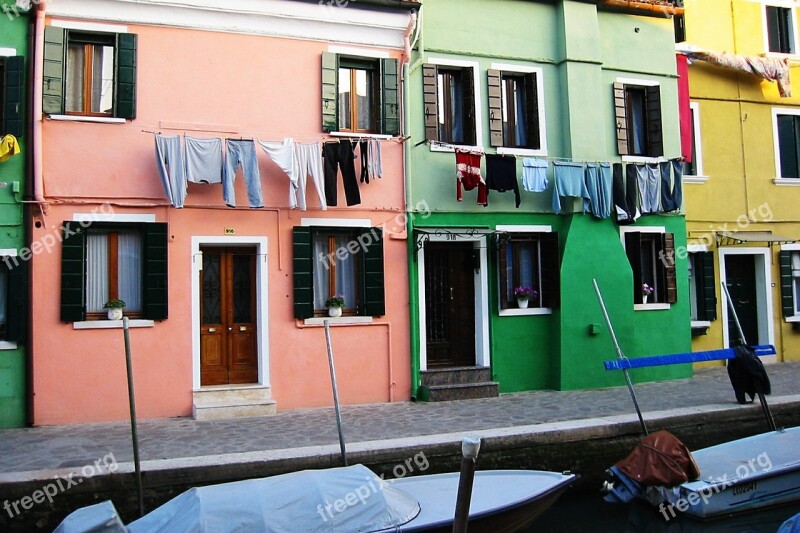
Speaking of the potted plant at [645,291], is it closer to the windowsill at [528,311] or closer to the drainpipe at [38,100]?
the windowsill at [528,311]

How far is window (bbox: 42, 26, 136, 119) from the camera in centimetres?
1103

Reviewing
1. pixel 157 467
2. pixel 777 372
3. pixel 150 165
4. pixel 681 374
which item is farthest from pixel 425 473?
pixel 777 372

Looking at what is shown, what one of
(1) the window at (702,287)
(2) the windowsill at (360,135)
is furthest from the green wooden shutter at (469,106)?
(1) the window at (702,287)

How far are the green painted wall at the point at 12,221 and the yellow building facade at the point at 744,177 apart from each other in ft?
42.0

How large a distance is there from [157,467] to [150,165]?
16.9 feet

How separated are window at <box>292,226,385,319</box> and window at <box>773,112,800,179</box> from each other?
10.5 metres

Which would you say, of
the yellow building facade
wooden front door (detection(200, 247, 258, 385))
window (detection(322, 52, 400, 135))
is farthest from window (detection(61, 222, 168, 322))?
the yellow building facade

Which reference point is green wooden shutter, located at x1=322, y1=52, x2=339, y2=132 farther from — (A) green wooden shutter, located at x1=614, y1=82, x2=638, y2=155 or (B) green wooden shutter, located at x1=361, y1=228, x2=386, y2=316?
(A) green wooden shutter, located at x1=614, y1=82, x2=638, y2=155

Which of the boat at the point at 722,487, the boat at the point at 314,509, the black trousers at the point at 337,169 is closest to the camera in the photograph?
the boat at the point at 314,509

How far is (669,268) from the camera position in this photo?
14.6m

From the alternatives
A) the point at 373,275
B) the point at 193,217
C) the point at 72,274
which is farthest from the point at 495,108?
the point at 72,274

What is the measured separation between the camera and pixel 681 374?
576 inches

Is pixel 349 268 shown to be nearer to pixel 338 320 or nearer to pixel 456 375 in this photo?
pixel 338 320

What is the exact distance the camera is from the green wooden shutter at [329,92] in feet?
40.0
